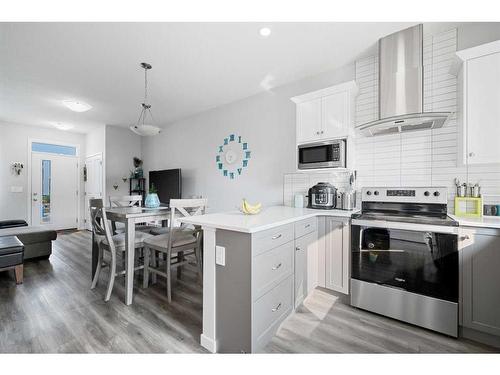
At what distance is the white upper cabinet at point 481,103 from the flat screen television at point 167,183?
426 centimetres

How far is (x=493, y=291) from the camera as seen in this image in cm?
154

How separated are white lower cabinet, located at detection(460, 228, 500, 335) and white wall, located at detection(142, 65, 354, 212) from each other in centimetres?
198

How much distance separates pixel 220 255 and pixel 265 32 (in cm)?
208

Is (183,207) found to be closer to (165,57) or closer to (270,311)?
(270,311)

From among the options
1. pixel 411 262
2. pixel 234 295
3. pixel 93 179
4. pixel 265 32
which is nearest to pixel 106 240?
pixel 234 295

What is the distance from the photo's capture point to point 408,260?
1828mm

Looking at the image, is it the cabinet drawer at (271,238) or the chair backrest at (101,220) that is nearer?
the cabinet drawer at (271,238)

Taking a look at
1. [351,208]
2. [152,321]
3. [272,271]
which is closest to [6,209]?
[152,321]

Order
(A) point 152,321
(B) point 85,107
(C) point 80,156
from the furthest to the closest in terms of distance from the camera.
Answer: (C) point 80,156 < (B) point 85,107 < (A) point 152,321

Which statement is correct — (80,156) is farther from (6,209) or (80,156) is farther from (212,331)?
(212,331)

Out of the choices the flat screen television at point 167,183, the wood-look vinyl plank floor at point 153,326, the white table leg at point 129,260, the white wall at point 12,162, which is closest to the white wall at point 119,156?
the flat screen television at point 167,183

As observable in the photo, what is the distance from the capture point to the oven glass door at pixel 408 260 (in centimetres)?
167

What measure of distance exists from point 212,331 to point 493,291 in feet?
6.51

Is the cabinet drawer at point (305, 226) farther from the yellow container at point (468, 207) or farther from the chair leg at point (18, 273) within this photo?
the chair leg at point (18, 273)
